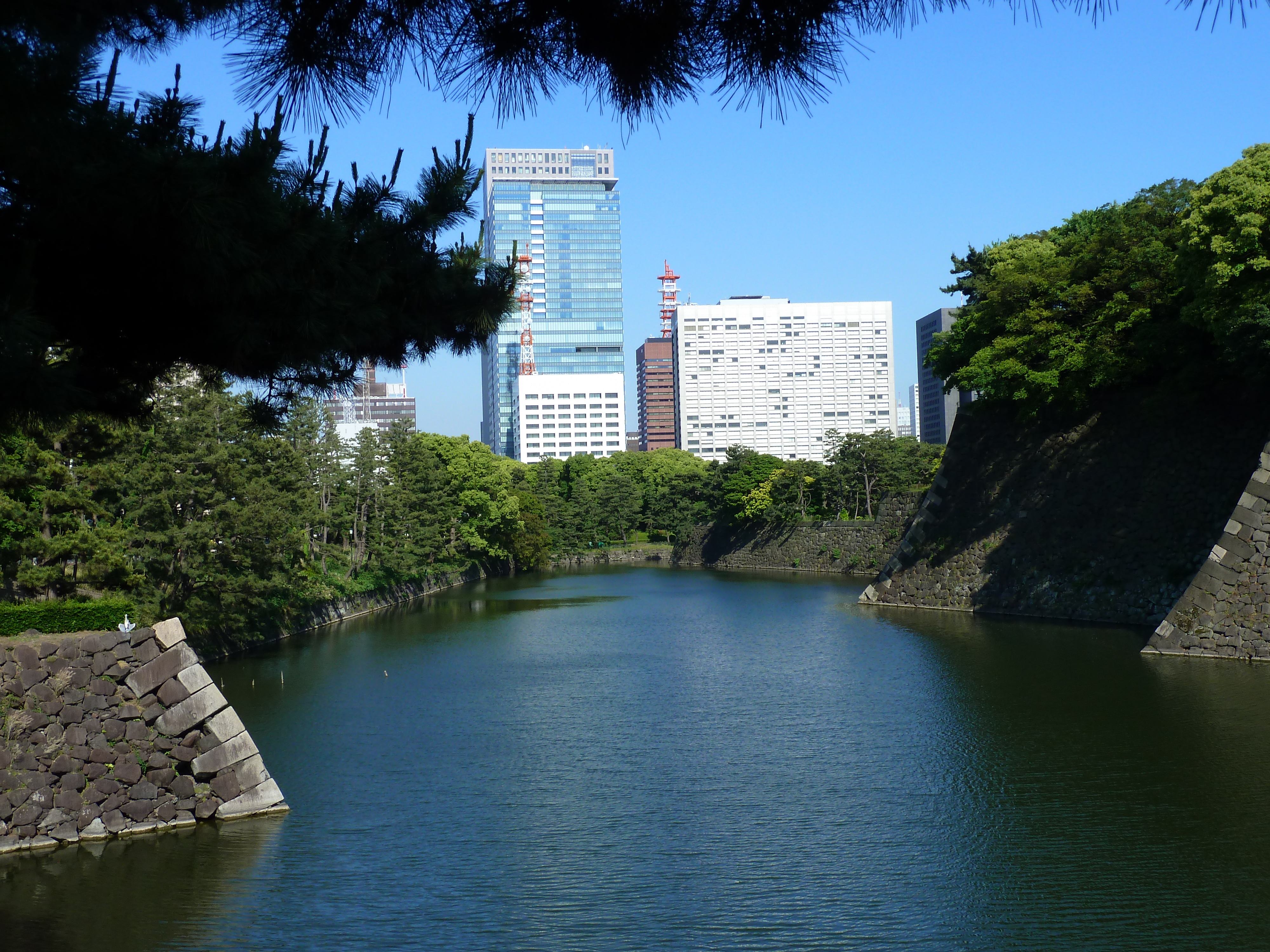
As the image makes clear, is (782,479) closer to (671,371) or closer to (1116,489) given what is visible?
(1116,489)

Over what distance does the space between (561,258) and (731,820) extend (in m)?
129

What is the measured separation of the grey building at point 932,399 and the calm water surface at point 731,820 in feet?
303

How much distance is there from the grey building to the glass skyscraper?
120 ft

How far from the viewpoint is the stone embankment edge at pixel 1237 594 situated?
1443 cm

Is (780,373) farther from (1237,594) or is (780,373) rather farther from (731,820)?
(731,820)

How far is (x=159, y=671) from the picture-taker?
927cm

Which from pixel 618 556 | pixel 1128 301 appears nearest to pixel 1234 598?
pixel 1128 301

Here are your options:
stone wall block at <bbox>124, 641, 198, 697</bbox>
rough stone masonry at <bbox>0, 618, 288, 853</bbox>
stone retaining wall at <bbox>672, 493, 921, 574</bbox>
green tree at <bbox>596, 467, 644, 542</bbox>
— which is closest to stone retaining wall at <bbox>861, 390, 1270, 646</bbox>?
stone retaining wall at <bbox>672, 493, 921, 574</bbox>

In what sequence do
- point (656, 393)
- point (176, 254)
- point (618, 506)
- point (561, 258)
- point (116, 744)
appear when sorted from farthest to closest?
1. point (656, 393)
2. point (561, 258)
3. point (618, 506)
4. point (116, 744)
5. point (176, 254)

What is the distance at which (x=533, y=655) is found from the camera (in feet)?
64.5

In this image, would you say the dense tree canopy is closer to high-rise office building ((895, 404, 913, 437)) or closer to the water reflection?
the water reflection

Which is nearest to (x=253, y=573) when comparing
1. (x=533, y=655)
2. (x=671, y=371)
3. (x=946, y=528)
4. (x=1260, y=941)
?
(x=533, y=655)

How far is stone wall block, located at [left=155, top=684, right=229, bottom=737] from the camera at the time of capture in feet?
30.2

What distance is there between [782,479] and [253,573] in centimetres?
2741
